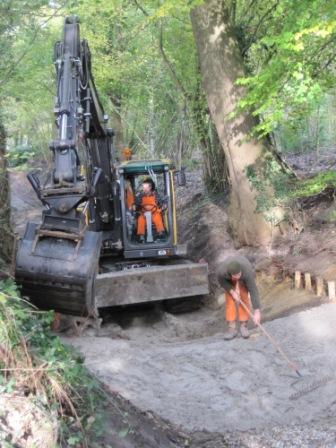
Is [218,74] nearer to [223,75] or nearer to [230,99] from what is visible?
[223,75]

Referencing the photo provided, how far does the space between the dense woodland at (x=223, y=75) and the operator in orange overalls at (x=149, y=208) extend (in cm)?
172

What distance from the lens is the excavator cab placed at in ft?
37.6

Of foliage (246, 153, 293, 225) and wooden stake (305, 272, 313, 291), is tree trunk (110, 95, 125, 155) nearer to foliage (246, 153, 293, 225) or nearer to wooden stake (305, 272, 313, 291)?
foliage (246, 153, 293, 225)

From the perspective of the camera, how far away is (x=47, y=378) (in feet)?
13.4

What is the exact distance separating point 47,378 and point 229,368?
400 centimetres

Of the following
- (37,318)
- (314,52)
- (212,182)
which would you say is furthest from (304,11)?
(212,182)

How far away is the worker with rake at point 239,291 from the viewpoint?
8531 mm

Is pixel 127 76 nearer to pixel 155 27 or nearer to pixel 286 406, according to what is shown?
pixel 155 27

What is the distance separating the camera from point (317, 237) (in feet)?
36.4

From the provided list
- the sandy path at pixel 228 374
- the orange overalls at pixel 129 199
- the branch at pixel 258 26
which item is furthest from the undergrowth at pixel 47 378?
the branch at pixel 258 26

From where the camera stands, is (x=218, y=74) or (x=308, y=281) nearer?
(x=308, y=281)

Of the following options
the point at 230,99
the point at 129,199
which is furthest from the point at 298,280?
the point at 230,99

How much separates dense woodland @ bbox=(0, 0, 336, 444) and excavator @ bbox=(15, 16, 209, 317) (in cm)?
154

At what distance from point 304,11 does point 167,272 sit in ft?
15.7
